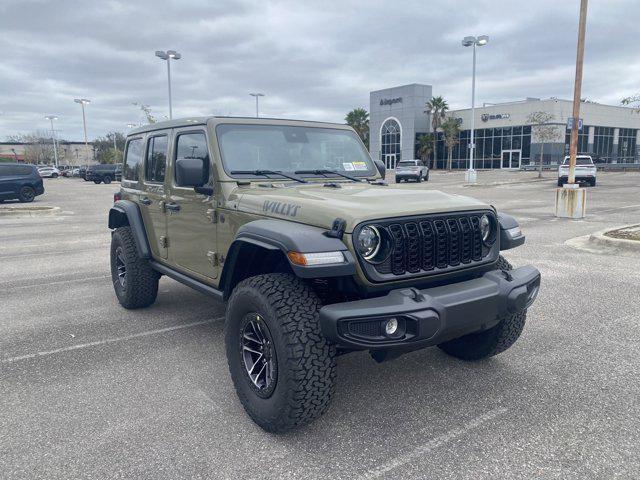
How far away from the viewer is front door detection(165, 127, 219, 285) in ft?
13.1

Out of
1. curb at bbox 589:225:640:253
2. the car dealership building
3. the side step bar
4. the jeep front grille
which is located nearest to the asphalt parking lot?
the side step bar

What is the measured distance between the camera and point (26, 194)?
2094cm

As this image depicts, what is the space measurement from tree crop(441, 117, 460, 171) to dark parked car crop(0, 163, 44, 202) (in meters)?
48.7

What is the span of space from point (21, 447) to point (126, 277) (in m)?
2.54

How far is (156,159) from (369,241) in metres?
2.90

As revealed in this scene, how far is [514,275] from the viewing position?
10.9ft

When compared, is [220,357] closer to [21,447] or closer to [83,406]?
[83,406]

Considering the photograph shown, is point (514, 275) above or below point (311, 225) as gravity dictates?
below

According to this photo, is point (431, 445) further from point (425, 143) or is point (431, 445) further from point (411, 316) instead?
point (425, 143)

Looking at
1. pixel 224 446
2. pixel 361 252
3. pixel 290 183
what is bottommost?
pixel 224 446

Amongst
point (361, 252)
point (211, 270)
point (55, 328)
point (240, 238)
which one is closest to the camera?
point (361, 252)

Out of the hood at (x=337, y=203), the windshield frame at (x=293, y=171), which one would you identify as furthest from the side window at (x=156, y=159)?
the hood at (x=337, y=203)

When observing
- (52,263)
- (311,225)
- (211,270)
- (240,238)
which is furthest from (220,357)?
(52,263)

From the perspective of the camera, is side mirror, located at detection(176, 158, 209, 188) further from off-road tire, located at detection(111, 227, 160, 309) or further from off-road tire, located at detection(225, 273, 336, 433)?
off-road tire, located at detection(111, 227, 160, 309)
